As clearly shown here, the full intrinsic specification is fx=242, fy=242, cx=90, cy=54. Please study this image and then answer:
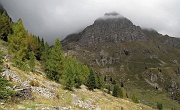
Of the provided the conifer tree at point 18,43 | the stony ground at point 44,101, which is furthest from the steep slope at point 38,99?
the conifer tree at point 18,43

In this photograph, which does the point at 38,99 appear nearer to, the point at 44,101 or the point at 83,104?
the point at 44,101

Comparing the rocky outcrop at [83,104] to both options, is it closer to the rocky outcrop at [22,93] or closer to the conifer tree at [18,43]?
the rocky outcrop at [22,93]

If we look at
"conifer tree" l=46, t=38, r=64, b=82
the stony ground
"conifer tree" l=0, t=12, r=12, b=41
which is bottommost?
the stony ground

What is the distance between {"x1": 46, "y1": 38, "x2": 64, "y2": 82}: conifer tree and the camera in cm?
6650

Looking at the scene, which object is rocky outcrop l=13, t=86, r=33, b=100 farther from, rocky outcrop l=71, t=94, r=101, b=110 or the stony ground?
rocky outcrop l=71, t=94, r=101, b=110

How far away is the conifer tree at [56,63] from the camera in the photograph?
66500 mm

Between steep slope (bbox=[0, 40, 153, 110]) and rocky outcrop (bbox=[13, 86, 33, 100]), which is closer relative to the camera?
steep slope (bbox=[0, 40, 153, 110])

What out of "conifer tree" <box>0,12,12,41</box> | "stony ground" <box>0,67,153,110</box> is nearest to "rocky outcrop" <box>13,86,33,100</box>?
"stony ground" <box>0,67,153,110</box>

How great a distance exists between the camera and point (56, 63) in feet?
219

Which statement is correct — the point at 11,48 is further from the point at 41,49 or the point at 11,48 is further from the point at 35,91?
the point at 41,49

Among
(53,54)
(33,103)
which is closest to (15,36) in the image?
(53,54)

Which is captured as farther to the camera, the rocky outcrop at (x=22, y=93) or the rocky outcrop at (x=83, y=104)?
the rocky outcrop at (x=83, y=104)

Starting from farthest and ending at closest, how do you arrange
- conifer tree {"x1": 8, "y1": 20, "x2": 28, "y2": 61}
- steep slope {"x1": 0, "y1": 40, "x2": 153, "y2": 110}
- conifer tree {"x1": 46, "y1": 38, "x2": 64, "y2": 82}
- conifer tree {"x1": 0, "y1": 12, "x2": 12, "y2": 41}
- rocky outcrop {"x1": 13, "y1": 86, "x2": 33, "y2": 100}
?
conifer tree {"x1": 0, "y1": 12, "x2": 12, "y2": 41} → conifer tree {"x1": 46, "y1": 38, "x2": 64, "y2": 82} → conifer tree {"x1": 8, "y1": 20, "x2": 28, "y2": 61} → rocky outcrop {"x1": 13, "y1": 86, "x2": 33, "y2": 100} → steep slope {"x1": 0, "y1": 40, "x2": 153, "y2": 110}

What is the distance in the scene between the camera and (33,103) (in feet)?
110
